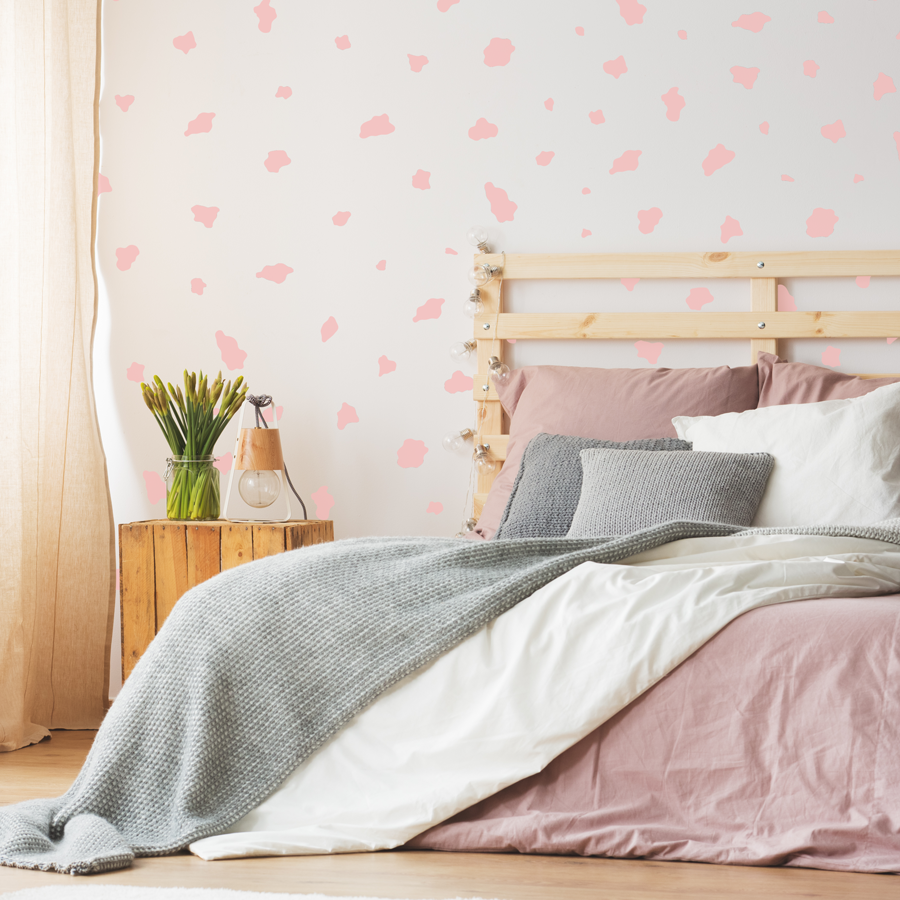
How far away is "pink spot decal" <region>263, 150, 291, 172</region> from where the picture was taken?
2.86m

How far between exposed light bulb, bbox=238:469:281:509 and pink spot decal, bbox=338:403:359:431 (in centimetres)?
33

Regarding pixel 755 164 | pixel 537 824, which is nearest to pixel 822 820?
pixel 537 824

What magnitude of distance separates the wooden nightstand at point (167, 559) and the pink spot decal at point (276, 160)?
1.12 metres

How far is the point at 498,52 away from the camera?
2754mm

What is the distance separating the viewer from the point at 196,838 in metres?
1.37

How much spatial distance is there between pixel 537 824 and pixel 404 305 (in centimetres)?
175

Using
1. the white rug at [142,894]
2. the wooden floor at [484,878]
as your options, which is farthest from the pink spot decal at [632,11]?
the white rug at [142,894]

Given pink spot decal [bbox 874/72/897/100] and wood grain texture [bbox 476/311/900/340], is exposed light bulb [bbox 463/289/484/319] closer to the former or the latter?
wood grain texture [bbox 476/311/900/340]

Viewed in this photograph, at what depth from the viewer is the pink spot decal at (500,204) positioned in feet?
9.04

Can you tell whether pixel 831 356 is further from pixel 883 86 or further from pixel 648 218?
pixel 883 86

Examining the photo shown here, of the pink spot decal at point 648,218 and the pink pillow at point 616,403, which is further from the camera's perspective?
the pink spot decal at point 648,218

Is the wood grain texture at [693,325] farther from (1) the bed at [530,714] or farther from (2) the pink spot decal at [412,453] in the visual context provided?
(1) the bed at [530,714]

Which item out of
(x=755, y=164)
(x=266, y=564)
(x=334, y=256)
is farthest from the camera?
(x=334, y=256)

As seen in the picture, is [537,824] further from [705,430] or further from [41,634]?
[41,634]
